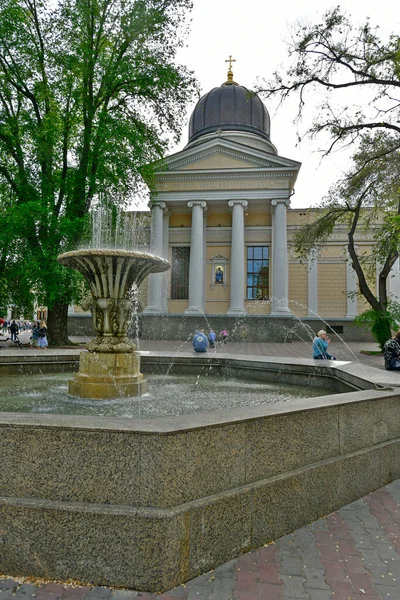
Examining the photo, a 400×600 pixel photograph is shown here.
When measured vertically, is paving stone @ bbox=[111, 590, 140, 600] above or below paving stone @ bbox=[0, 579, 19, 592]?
below

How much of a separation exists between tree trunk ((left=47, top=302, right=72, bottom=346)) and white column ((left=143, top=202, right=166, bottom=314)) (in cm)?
1221

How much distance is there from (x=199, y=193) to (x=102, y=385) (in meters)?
26.4

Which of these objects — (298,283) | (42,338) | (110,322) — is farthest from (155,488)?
(298,283)

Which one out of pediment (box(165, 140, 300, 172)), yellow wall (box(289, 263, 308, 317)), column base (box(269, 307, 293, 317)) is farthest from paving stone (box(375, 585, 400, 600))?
yellow wall (box(289, 263, 308, 317))

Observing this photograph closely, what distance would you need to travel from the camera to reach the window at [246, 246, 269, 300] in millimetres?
32625

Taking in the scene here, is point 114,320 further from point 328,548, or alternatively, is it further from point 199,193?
point 199,193

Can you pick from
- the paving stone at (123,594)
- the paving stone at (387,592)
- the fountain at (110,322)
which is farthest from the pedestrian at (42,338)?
the paving stone at (387,592)

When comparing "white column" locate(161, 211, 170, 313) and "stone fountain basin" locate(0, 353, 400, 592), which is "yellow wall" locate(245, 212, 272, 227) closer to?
"white column" locate(161, 211, 170, 313)

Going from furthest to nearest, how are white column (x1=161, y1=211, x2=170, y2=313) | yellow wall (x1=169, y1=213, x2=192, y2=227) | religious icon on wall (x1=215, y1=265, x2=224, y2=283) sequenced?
yellow wall (x1=169, y1=213, x2=192, y2=227) → religious icon on wall (x1=215, y1=265, x2=224, y2=283) → white column (x1=161, y1=211, x2=170, y2=313)

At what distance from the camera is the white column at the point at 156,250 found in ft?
98.3

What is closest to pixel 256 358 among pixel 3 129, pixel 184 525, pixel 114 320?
pixel 114 320

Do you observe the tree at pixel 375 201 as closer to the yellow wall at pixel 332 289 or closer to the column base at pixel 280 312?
the column base at pixel 280 312

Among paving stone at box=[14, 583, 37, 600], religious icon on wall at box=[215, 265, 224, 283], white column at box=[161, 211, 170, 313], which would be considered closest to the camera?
paving stone at box=[14, 583, 37, 600]

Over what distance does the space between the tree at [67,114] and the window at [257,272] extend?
16.9 metres
